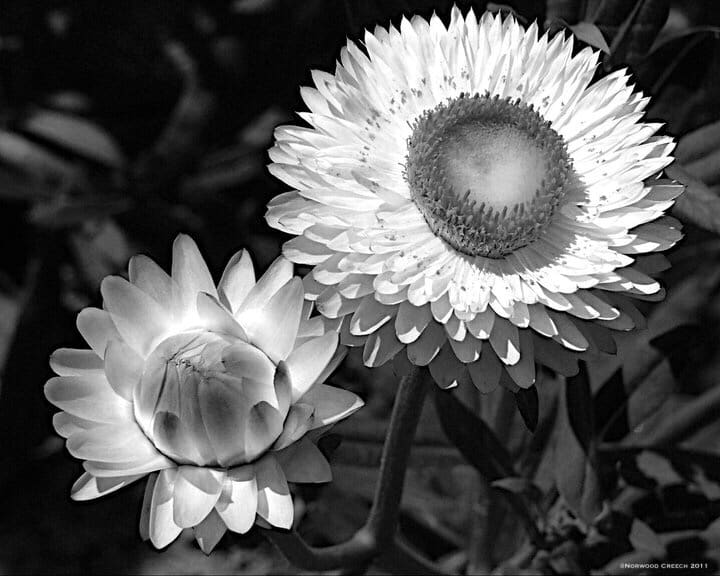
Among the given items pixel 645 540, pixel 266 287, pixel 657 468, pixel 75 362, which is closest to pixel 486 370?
pixel 266 287

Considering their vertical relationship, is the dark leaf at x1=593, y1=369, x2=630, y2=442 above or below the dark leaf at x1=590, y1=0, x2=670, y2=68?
below

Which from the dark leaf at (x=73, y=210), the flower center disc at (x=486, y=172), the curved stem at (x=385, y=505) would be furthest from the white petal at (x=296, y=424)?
the dark leaf at (x=73, y=210)

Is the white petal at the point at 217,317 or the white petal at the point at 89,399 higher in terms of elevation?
the white petal at the point at 217,317

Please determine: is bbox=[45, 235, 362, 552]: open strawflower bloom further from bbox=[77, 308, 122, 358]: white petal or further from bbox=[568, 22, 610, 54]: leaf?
bbox=[568, 22, 610, 54]: leaf

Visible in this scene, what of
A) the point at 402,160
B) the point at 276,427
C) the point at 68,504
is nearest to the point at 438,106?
the point at 402,160

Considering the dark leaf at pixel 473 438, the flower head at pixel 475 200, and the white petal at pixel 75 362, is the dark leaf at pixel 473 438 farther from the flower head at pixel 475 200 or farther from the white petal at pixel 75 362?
the white petal at pixel 75 362

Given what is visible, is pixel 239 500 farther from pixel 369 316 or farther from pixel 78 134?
pixel 78 134

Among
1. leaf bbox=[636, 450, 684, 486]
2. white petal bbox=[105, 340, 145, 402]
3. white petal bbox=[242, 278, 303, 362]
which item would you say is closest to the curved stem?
white petal bbox=[242, 278, 303, 362]
